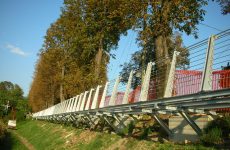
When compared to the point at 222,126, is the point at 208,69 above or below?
above

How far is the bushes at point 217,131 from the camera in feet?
25.7

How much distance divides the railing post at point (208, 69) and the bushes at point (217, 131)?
115 centimetres

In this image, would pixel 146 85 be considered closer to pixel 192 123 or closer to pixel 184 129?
pixel 184 129

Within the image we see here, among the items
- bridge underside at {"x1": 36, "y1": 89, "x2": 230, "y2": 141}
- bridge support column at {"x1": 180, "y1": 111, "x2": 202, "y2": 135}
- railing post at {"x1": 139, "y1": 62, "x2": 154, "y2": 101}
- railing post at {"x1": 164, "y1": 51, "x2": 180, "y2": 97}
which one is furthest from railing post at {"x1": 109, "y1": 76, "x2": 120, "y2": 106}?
bridge support column at {"x1": 180, "y1": 111, "x2": 202, "y2": 135}

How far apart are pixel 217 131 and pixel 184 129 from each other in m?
1.72

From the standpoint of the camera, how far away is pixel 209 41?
311 inches

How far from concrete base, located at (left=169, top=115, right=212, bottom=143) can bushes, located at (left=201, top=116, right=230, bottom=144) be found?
34 cm

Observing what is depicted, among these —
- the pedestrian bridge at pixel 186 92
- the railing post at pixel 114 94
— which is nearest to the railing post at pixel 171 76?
the pedestrian bridge at pixel 186 92

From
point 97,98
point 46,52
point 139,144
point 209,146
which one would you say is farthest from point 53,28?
point 209,146

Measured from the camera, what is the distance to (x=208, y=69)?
25.0ft

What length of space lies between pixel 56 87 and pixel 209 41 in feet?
154

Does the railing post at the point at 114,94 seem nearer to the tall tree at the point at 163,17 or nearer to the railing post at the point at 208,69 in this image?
the tall tree at the point at 163,17

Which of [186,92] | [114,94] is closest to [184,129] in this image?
[186,92]

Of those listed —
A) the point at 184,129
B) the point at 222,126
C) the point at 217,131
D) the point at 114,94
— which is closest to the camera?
the point at 217,131
